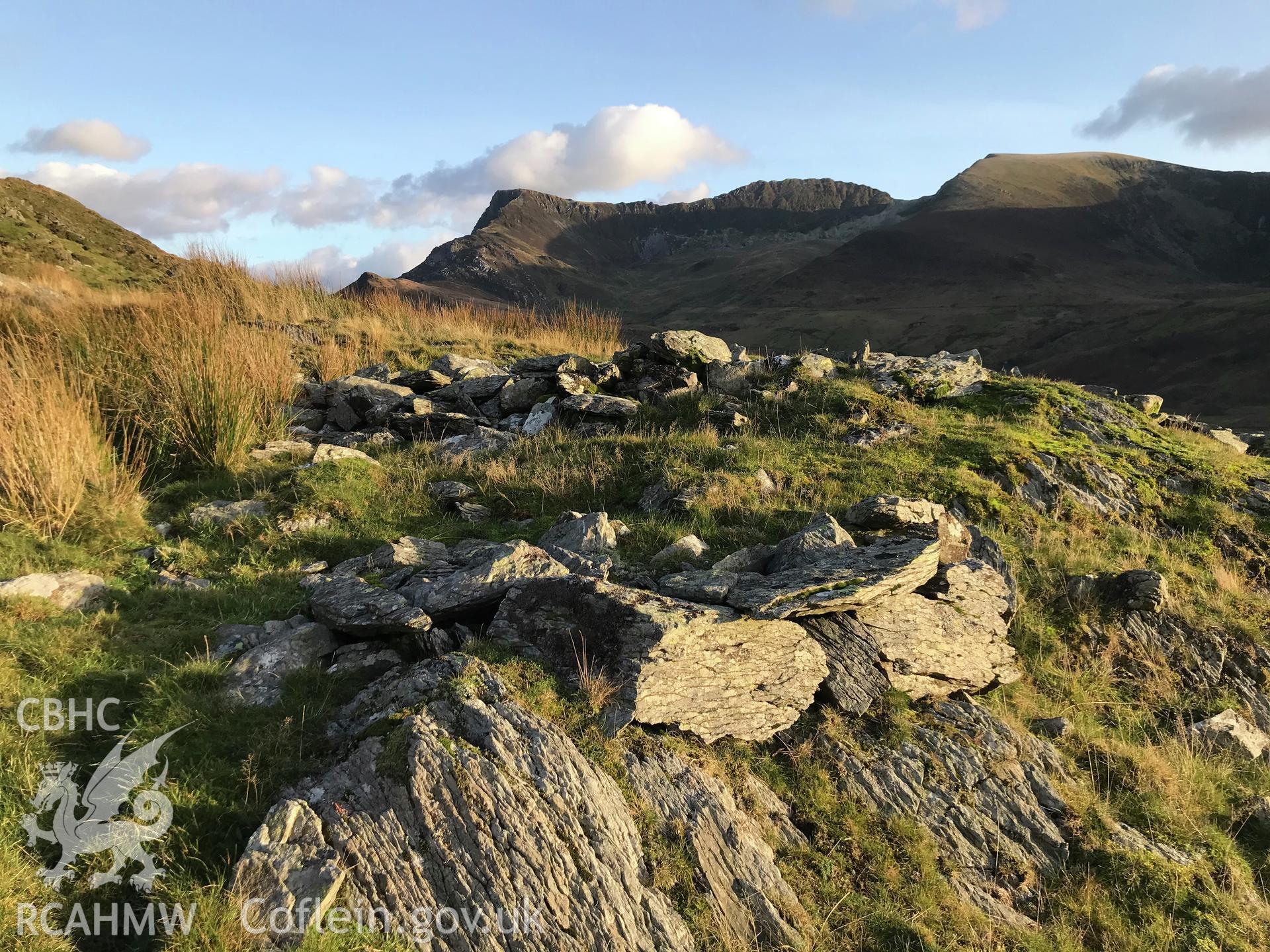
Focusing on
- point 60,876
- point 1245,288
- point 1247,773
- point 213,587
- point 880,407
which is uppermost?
point 1245,288

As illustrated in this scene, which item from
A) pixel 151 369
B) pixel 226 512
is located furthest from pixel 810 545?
pixel 151 369

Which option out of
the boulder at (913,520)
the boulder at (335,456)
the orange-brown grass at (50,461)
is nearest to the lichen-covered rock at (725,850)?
the boulder at (913,520)

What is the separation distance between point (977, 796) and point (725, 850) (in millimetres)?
2190

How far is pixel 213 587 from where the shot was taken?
6.17 meters

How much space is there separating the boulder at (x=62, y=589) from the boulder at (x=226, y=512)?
1570 millimetres

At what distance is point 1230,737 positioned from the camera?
6156 millimetres

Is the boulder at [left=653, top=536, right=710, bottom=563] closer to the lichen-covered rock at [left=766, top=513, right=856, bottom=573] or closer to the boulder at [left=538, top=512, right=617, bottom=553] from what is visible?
the boulder at [left=538, top=512, right=617, bottom=553]

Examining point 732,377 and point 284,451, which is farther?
point 732,377

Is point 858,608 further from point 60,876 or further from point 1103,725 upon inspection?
point 60,876

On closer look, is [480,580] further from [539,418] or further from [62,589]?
[539,418]

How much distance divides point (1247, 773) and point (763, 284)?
440 ft

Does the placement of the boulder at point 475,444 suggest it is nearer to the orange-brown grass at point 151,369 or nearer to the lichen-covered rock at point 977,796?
the orange-brown grass at point 151,369

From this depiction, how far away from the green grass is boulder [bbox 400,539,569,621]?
0.68 metres

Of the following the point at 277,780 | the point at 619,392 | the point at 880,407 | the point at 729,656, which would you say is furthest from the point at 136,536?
the point at 880,407
